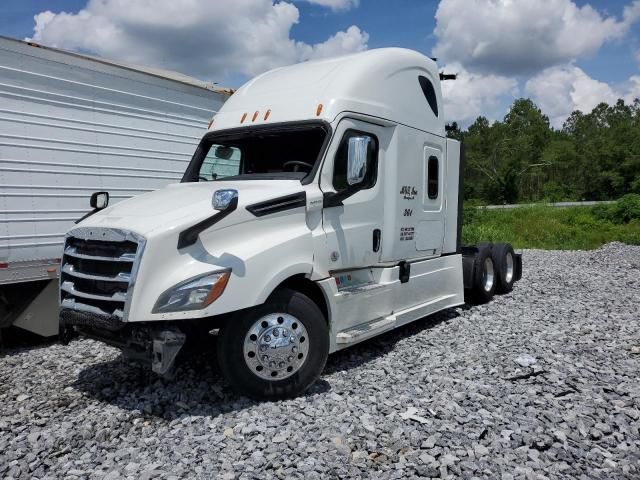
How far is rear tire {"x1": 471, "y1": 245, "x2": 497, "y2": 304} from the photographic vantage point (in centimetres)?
870

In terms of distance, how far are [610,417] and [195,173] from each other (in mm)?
4728

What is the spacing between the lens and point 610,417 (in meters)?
4.27

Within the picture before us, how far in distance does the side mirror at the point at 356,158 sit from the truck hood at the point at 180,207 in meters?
0.52

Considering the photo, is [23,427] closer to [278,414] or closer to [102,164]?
[278,414]

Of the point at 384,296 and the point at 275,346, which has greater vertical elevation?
the point at 384,296

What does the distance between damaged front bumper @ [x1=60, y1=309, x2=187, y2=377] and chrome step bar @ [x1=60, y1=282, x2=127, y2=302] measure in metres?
0.14

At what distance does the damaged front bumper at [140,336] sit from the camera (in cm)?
429

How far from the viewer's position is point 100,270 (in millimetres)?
4605

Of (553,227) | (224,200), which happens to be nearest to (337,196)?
(224,200)

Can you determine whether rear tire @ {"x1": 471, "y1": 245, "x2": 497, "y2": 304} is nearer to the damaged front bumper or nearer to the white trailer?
the white trailer

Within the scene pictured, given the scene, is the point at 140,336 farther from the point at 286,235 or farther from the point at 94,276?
the point at 286,235

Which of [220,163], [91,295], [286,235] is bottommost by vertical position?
[91,295]

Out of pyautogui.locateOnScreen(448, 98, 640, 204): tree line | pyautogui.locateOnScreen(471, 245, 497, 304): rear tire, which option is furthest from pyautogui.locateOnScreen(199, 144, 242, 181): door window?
pyautogui.locateOnScreen(448, 98, 640, 204): tree line

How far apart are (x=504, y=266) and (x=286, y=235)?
5886mm
